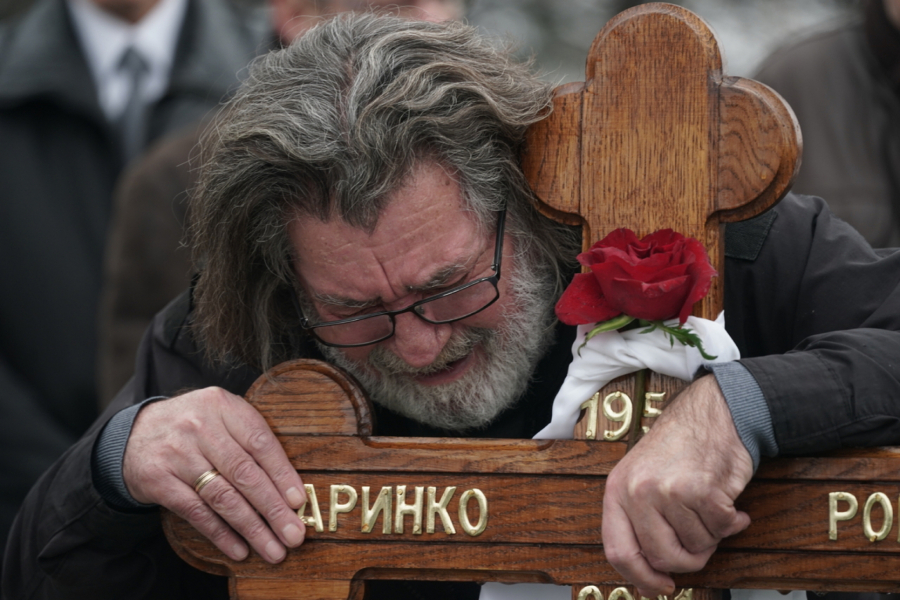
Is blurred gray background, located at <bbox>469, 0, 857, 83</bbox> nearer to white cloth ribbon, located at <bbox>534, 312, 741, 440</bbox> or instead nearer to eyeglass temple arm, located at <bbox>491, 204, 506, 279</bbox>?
eyeglass temple arm, located at <bbox>491, 204, 506, 279</bbox>

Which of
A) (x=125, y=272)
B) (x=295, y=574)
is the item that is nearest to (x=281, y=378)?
(x=295, y=574)

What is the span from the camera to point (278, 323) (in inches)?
94.4

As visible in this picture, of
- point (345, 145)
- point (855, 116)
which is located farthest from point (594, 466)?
point (855, 116)

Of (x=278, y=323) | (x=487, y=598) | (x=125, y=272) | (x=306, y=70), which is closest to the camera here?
(x=487, y=598)

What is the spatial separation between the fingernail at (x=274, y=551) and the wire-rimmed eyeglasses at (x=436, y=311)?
441mm

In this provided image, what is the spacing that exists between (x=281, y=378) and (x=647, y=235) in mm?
667

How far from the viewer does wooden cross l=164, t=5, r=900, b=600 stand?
1729mm

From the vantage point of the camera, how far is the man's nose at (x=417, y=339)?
84.4 inches

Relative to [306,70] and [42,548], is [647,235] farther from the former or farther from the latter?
[42,548]

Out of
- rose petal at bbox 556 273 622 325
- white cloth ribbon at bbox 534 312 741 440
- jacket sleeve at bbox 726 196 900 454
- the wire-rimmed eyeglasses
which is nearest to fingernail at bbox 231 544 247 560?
the wire-rimmed eyeglasses

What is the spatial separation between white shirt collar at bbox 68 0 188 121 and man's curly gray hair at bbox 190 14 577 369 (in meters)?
1.98

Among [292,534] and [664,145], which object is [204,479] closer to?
[292,534]

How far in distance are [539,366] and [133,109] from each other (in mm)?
2411

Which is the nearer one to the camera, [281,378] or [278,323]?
[281,378]
